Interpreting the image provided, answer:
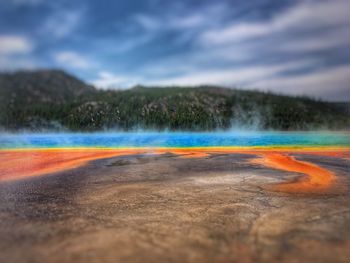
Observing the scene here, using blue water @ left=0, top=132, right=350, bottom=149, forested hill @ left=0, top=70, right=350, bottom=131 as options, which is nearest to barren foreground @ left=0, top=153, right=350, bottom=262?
blue water @ left=0, top=132, right=350, bottom=149

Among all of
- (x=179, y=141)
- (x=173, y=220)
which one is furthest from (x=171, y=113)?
(x=173, y=220)

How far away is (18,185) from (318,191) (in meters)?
8.78

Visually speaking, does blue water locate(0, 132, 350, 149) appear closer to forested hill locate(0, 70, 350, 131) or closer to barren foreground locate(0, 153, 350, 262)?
barren foreground locate(0, 153, 350, 262)

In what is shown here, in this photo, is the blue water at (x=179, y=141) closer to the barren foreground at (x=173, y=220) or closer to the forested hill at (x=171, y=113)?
the barren foreground at (x=173, y=220)

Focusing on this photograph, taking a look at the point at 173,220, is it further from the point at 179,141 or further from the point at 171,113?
the point at 171,113

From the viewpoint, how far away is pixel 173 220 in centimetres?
577

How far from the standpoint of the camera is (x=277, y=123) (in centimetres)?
7050

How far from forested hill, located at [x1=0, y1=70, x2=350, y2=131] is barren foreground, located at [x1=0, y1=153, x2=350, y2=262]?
46.3m

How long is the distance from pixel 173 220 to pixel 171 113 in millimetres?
59885

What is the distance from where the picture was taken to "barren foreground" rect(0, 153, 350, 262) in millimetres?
4387

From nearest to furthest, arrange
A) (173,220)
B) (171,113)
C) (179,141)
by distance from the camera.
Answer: (173,220) < (179,141) < (171,113)

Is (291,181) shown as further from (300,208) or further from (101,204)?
(101,204)

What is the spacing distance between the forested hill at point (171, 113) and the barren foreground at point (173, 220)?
152ft

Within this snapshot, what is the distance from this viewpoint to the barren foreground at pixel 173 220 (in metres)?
4.39
